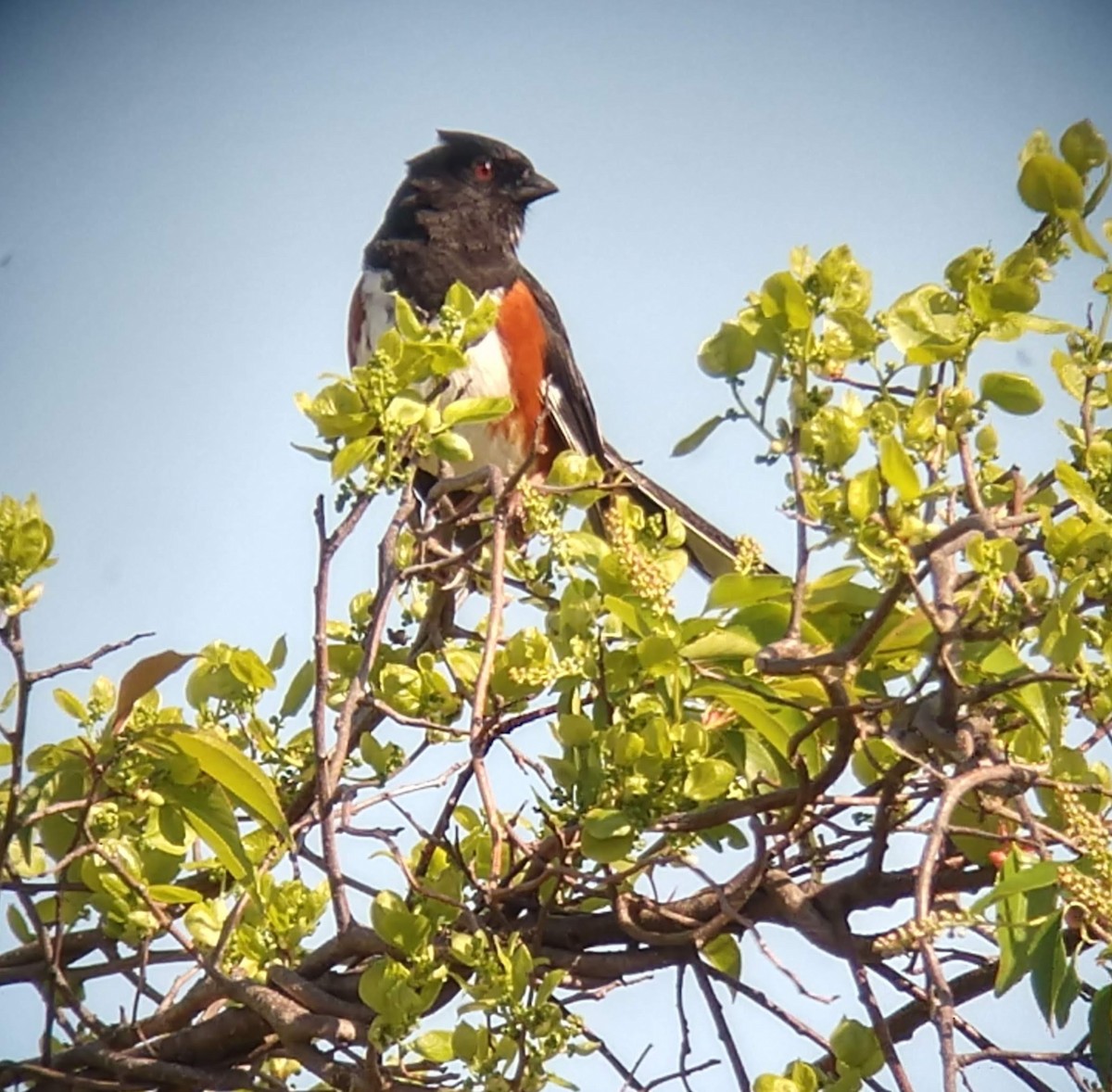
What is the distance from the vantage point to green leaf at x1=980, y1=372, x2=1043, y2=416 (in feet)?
3.74

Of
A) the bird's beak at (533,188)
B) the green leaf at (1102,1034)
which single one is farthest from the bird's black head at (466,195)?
the green leaf at (1102,1034)

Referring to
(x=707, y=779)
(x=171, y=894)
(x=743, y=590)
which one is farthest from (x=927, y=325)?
(x=171, y=894)

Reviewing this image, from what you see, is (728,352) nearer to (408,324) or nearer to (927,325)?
(927,325)

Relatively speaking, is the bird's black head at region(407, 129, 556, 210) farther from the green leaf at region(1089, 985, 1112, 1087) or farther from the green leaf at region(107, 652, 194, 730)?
the green leaf at region(1089, 985, 1112, 1087)

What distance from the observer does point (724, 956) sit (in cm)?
128

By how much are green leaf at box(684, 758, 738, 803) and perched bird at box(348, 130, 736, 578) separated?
5.82ft

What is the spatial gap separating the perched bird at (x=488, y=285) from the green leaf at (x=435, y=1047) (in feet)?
5.84

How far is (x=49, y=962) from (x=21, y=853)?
104 millimetres

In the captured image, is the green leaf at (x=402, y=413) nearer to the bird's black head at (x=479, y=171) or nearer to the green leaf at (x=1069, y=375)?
the green leaf at (x=1069, y=375)

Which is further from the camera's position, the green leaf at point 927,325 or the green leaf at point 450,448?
the green leaf at point 450,448

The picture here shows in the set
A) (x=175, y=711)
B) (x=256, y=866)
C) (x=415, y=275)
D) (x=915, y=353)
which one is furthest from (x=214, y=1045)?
(x=415, y=275)

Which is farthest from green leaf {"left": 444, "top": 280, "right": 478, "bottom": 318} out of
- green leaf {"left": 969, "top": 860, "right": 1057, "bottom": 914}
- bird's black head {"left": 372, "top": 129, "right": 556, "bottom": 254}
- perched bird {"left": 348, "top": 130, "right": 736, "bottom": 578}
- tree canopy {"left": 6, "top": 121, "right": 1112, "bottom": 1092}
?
bird's black head {"left": 372, "top": 129, "right": 556, "bottom": 254}

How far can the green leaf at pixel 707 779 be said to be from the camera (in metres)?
1.13

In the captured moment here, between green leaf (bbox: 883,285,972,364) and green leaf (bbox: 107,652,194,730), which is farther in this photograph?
green leaf (bbox: 107,652,194,730)
